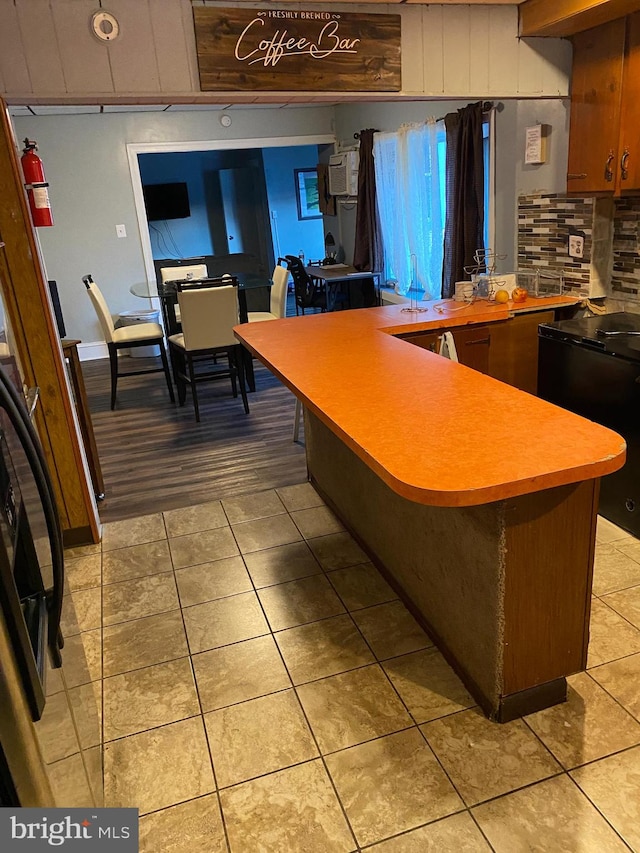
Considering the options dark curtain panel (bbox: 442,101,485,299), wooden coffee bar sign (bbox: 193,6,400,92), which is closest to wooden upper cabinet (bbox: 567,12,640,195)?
wooden coffee bar sign (bbox: 193,6,400,92)

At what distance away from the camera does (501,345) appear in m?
3.42

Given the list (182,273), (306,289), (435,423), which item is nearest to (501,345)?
(435,423)

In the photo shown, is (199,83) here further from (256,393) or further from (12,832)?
(256,393)

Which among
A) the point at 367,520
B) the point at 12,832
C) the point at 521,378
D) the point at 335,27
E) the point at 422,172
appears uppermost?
the point at 335,27

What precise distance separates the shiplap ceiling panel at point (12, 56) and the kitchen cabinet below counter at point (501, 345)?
1.94m

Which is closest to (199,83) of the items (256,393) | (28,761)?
(28,761)

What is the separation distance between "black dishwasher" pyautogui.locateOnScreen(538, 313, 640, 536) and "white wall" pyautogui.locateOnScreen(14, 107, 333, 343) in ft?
16.4

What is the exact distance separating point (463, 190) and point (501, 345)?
1.57 m

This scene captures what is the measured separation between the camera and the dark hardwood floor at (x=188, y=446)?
3500 millimetres

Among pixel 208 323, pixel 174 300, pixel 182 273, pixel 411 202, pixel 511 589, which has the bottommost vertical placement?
pixel 511 589

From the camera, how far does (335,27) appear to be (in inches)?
103

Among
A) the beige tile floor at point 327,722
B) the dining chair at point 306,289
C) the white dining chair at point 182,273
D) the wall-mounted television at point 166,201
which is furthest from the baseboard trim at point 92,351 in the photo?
the beige tile floor at point 327,722

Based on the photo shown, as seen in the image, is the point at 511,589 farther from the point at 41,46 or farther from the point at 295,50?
the point at 41,46

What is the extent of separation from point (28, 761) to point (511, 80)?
325 centimetres
